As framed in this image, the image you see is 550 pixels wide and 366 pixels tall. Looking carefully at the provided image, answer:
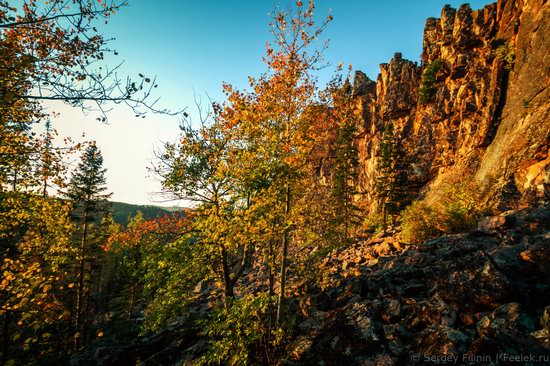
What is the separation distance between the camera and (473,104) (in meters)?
31.4

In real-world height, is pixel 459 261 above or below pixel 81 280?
above

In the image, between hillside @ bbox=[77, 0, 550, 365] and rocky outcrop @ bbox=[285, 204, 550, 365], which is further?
hillside @ bbox=[77, 0, 550, 365]

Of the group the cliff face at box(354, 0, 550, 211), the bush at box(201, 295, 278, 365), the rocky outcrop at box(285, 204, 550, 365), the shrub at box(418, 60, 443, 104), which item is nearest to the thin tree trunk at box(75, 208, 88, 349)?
the bush at box(201, 295, 278, 365)

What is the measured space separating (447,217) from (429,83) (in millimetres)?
30133

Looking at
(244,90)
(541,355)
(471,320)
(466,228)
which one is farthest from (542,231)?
(244,90)

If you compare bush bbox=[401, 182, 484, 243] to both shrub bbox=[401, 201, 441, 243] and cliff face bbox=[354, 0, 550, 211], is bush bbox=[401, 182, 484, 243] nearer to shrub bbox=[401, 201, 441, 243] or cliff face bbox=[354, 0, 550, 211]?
shrub bbox=[401, 201, 441, 243]

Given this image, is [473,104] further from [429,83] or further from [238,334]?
[238,334]

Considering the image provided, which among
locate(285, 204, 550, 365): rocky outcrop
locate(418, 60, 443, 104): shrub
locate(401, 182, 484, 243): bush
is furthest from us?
locate(418, 60, 443, 104): shrub

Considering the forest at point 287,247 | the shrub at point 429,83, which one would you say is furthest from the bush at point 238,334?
the shrub at point 429,83

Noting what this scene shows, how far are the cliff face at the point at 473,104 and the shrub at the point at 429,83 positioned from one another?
0.14 metres

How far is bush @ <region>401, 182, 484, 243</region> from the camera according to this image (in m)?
15.8

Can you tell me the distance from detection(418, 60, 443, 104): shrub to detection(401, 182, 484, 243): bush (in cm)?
2564

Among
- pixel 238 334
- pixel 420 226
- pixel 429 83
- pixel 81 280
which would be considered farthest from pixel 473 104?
pixel 81 280

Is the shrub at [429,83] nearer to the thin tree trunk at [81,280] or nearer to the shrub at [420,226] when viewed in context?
the shrub at [420,226]
